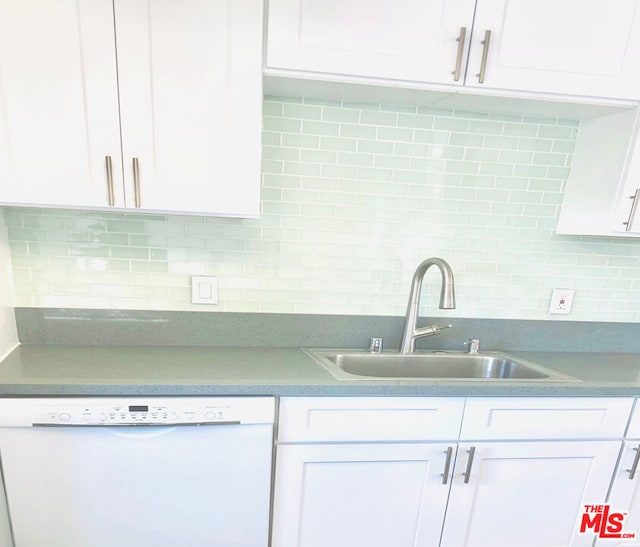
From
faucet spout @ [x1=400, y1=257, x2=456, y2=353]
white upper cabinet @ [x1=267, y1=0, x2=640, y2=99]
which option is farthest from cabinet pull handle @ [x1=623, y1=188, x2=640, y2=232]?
faucet spout @ [x1=400, y1=257, x2=456, y2=353]

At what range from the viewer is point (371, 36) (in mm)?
1126

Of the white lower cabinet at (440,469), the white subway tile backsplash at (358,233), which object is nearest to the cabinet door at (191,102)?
the white subway tile backsplash at (358,233)

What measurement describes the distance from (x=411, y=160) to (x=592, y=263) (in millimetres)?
1001

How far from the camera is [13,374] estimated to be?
3.72 feet

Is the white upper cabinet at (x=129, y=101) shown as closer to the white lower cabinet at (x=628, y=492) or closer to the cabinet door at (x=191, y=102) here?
the cabinet door at (x=191, y=102)

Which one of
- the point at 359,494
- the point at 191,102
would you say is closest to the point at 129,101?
the point at 191,102

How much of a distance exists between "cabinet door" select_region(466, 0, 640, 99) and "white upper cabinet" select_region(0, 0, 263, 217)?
749mm

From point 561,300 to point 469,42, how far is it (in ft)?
3.97

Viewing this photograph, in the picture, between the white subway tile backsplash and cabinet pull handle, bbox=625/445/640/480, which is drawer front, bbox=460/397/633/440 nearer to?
cabinet pull handle, bbox=625/445/640/480

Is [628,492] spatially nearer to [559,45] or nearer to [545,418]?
[545,418]

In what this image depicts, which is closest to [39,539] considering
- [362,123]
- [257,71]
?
[257,71]

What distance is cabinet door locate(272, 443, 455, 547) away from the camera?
49.1 inches

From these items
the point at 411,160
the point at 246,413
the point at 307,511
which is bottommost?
the point at 307,511

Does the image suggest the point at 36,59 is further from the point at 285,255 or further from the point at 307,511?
the point at 307,511
